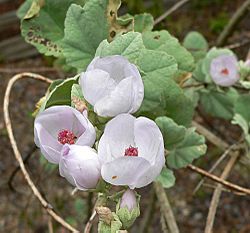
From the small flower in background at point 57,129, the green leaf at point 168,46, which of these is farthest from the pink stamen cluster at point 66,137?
the green leaf at point 168,46

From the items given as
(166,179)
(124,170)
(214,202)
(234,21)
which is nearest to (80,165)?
(124,170)

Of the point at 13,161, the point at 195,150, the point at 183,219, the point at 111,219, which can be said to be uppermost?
the point at 111,219

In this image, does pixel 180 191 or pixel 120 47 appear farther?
pixel 180 191

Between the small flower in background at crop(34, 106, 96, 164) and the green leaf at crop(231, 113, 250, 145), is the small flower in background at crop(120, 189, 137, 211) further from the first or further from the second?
the green leaf at crop(231, 113, 250, 145)

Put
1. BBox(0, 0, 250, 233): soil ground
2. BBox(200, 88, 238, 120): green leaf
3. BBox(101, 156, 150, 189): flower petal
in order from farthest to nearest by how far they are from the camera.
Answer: BBox(0, 0, 250, 233): soil ground
BBox(200, 88, 238, 120): green leaf
BBox(101, 156, 150, 189): flower petal

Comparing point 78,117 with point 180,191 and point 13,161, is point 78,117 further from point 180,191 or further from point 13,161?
point 13,161

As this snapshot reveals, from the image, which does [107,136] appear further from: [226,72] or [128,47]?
Answer: [226,72]

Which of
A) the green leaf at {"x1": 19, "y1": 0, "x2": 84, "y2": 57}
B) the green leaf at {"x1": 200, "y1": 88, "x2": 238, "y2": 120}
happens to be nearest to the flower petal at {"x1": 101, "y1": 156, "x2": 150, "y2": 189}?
the green leaf at {"x1": 19, "y1": 0, "x2": 84, "y2": 57}

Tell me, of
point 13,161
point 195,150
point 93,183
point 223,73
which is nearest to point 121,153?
point 93,183
